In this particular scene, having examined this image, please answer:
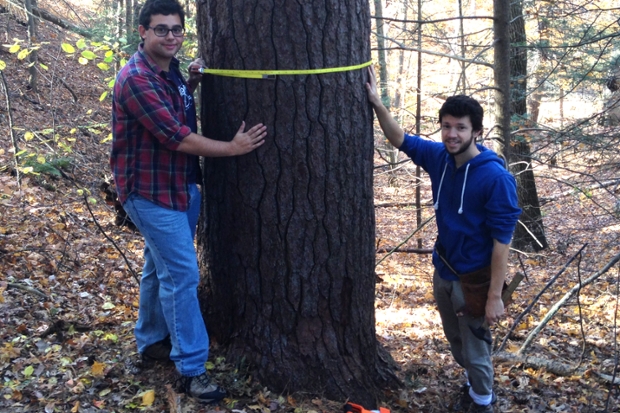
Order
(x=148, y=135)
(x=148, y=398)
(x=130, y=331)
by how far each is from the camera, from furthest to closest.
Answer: (x=130, y=331) → (x=148, y=398) → (x=148, y=135)

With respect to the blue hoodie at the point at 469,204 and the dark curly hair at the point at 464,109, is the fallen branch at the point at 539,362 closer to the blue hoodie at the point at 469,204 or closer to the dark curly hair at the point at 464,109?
the blue hoodie at the point at 469,204

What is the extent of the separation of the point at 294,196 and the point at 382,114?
86 centimetres

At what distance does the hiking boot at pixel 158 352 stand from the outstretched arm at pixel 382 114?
2050 millimetres

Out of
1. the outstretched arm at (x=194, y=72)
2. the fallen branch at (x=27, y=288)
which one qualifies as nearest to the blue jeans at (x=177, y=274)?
the outstretched arm at (x=194, y=72)

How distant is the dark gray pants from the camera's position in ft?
11.8

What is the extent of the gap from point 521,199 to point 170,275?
8172 mm

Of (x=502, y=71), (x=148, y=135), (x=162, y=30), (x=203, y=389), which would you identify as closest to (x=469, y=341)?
(x=203, y=389)

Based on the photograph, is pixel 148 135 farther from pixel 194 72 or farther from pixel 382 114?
pixel 382 114

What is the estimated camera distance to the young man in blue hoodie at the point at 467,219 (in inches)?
129

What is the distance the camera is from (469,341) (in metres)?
3.62

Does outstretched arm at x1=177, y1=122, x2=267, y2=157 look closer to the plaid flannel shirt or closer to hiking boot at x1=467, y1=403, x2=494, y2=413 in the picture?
the plaid flannel shirt

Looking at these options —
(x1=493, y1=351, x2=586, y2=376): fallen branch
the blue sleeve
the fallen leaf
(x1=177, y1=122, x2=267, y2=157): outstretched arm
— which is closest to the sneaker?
the fallen leaf

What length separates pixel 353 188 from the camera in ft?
11.0

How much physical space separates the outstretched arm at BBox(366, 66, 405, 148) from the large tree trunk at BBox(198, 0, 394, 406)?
8cm
